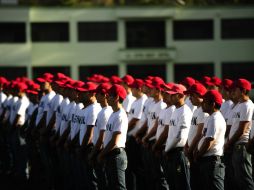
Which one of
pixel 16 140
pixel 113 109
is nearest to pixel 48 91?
pixel 16 140

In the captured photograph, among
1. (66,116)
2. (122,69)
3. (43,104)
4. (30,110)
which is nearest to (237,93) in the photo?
(66,116)

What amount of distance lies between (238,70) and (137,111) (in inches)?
1364

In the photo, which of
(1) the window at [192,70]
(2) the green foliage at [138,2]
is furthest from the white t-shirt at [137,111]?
(2) the green foliage at [138,2]

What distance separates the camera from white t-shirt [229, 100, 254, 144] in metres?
12.6

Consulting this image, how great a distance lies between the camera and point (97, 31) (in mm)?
48594

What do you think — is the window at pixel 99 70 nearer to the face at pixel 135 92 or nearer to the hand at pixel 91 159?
the face at pixel 135 92

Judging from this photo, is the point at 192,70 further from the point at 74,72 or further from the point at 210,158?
the point at 210,158

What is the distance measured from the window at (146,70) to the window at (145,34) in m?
1.33

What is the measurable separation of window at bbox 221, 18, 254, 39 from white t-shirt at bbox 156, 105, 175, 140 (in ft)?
121

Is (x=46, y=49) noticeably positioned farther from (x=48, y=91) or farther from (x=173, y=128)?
(x=173, y=128)

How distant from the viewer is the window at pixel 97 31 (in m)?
48.3

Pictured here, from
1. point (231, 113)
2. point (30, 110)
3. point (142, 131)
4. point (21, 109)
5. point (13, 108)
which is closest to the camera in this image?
point (231, 113)

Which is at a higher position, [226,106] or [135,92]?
[135,92]

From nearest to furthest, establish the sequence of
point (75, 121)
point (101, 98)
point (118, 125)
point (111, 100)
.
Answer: point (118, 125) < point (111, 100) < point (101, 98) < point (75, 121)
